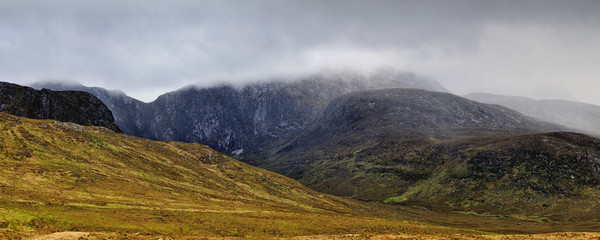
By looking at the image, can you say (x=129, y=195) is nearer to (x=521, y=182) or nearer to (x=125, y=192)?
(x=125, y=192)

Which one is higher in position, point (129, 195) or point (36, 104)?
point (36, 104)

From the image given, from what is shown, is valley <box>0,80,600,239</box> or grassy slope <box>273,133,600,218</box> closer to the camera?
valley <box>0,80,600,239</box>

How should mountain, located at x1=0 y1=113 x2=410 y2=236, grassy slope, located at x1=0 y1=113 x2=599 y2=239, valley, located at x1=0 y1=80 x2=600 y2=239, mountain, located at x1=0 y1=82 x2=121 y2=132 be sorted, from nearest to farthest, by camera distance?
grassy slope, located at x1=0 y1=113 x2=599 y2=239
mountain, located at x1=0 y1=113 x2=410 y2=236
valley, located at x1=0 y1=80 x2=600 y2=239
mountain, located at x1=0 y1=82 x2=121 y2=132

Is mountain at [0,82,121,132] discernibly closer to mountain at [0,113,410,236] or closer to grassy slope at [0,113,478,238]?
grassy slope at [0,113,478,238]

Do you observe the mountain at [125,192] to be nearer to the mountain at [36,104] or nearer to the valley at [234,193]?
the valley at [234,193]

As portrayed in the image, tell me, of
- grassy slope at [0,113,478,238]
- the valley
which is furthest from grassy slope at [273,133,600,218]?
grassy slope at [0,113,478,238]

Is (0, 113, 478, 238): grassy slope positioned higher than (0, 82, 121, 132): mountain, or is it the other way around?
(0, 82, 121, 132): mountain

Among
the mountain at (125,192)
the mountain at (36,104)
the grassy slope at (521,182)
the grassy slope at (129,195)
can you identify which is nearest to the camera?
the grassy slope at (129,195)

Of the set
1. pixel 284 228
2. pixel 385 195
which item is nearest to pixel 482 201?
pixel 385 195

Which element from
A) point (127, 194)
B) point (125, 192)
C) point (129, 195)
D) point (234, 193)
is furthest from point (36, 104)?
point (129, 195)

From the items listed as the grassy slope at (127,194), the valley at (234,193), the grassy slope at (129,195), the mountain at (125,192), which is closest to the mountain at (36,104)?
the valley at (234,193)

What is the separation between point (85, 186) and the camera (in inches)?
2574

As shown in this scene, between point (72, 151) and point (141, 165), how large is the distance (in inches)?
742

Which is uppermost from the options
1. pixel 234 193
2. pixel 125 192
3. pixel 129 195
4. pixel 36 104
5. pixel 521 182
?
pixel 36 104
